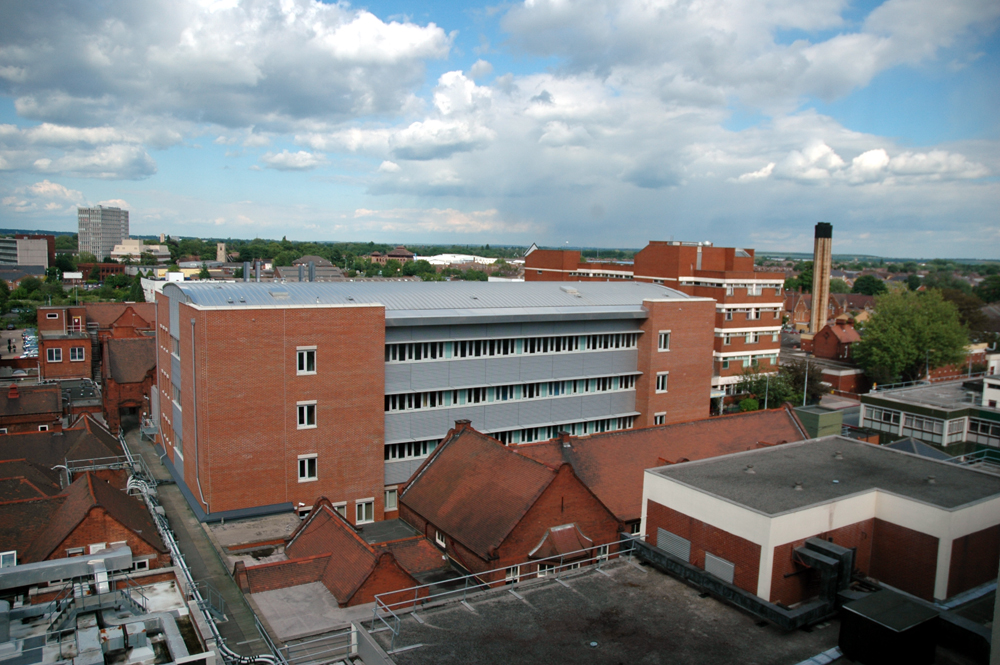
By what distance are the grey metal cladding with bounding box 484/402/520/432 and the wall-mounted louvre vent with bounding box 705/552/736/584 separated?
21826 millimetres

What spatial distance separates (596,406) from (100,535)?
28.5 metres

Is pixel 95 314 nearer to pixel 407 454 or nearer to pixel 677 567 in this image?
pixel 407 454

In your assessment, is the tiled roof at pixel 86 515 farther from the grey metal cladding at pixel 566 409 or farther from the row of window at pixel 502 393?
the grey metal cladding at pixel 566 409

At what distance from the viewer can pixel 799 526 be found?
17297 mm

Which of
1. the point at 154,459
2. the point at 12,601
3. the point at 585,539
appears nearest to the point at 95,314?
the point at 154,459

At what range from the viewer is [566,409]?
1655 inches

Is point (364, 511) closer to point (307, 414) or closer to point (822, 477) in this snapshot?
point (307, 414)

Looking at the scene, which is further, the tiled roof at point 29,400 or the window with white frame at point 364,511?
the tiled roof at point 29,400

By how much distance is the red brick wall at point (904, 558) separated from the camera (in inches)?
706

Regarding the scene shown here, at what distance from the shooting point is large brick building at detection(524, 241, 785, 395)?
6228 centimetres

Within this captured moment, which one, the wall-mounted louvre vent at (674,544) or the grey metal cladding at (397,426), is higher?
the wall-mounted louvre vent at (674,544)

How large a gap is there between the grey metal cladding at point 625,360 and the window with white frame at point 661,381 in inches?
65.3

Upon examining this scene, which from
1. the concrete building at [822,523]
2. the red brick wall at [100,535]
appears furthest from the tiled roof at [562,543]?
the red brick wall at [100,535]

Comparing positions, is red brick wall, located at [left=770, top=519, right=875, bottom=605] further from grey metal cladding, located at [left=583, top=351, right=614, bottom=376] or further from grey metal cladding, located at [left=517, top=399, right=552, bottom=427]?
grey metal cladding, located at [left=583, top=351, right=614, bottom=376]
